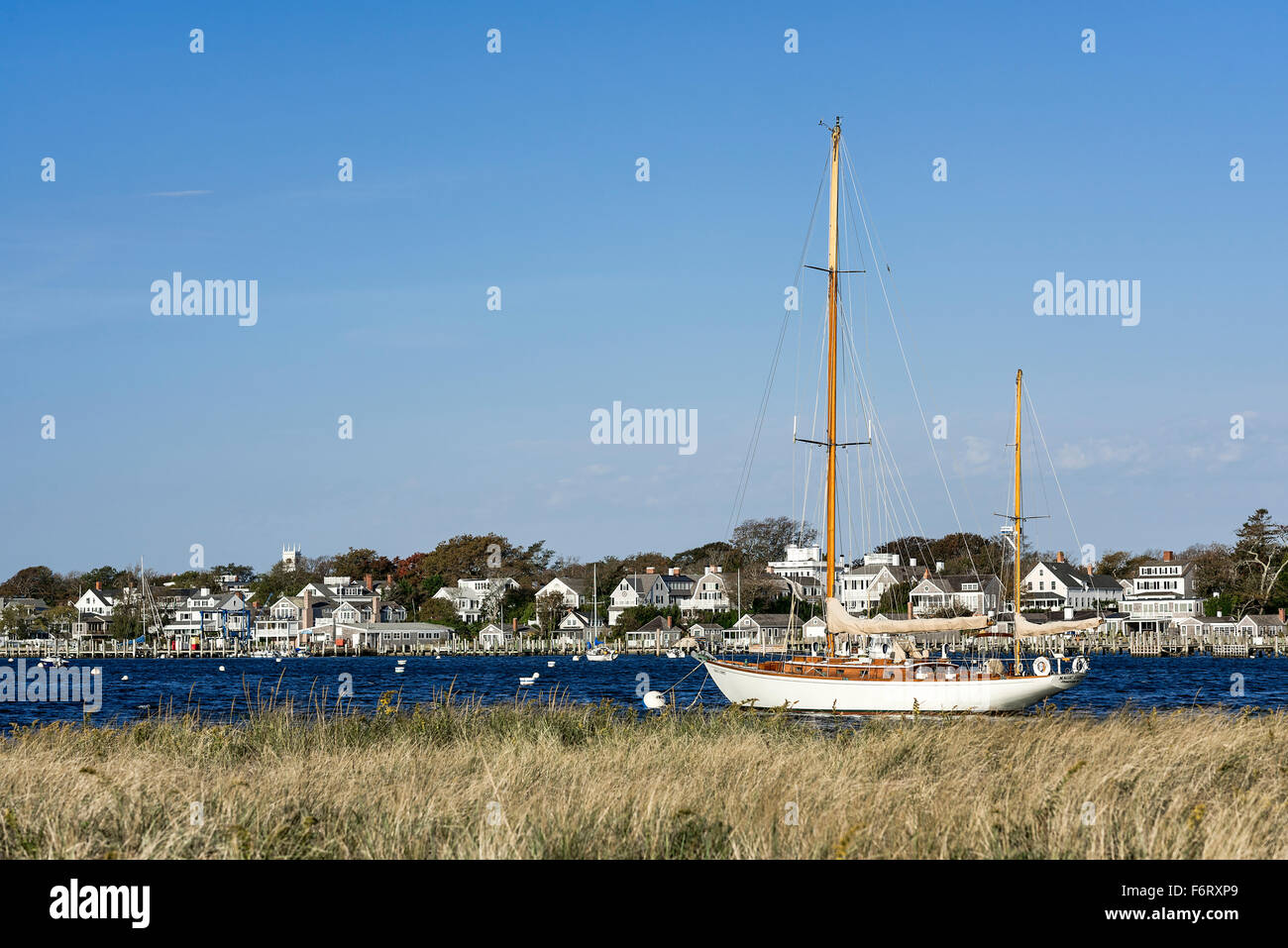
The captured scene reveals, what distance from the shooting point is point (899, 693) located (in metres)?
35.5

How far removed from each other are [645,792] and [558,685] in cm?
1490

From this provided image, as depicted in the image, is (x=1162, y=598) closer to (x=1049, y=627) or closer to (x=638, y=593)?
(x=638, y=593)

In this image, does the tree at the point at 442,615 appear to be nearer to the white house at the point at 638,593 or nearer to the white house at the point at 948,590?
the white house at the point at 638,593

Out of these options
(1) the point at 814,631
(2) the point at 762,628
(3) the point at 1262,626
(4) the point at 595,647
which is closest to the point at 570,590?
(4) the point at 595,647

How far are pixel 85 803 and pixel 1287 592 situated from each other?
136654 millimetres

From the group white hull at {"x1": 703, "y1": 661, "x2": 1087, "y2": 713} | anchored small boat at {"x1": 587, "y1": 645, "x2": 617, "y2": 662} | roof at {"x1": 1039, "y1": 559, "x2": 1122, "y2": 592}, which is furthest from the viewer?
roof at {"x1": 1039, "y1": 559, "x2": 1122, "y2": 592}

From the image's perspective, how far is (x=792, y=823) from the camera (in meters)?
10.9

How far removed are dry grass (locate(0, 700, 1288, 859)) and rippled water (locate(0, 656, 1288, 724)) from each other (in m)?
4.86

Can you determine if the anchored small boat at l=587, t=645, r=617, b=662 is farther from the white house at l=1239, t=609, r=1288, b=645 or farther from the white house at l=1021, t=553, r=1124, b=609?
the white house at l=1239, t=609, r=1288, b=645

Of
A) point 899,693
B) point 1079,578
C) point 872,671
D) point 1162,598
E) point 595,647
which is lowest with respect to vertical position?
point 595,647

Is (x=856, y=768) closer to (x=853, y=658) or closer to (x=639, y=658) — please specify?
(x=853, y=658)

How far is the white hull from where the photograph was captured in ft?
117

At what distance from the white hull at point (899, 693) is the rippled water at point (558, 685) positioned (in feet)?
6.28

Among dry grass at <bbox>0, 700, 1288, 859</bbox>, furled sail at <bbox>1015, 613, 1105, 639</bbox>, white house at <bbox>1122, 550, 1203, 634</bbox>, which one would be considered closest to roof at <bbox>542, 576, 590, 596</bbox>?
white house at <bbox>1122, 550, 1203, 634</bbox>
